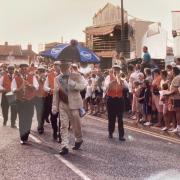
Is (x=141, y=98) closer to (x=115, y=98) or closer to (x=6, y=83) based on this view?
(x=115, y=98)

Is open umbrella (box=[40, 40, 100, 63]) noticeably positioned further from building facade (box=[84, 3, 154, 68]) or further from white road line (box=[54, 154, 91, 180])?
building facade (box=[84, 3, 154, 68])

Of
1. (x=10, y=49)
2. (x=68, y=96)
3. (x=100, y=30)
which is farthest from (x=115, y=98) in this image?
(x=10, y=49)

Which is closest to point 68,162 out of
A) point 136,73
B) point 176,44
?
point 136,73

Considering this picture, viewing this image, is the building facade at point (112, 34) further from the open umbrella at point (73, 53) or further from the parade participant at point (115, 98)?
the parade participant at point (115, 98)

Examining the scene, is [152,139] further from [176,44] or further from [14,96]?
[176,44]

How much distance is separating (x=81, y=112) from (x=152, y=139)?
90.7 inches

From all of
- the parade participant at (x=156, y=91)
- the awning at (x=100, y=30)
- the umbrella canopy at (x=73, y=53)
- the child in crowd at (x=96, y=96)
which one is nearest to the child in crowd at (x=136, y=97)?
A: the parade participant at (x=156, y=91)

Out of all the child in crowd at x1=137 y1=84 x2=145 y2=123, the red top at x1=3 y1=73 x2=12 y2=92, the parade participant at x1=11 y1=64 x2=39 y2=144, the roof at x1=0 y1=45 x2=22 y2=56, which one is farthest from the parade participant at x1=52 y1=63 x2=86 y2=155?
the roof at x1=0 y1=45 x2=22 y2=56

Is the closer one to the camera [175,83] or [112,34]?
[175,83]

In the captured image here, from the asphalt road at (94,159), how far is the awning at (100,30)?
25.5 meters

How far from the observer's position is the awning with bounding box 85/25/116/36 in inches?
1521

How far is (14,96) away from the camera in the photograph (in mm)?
13008

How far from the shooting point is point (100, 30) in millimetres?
40875

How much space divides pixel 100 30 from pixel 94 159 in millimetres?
31426
